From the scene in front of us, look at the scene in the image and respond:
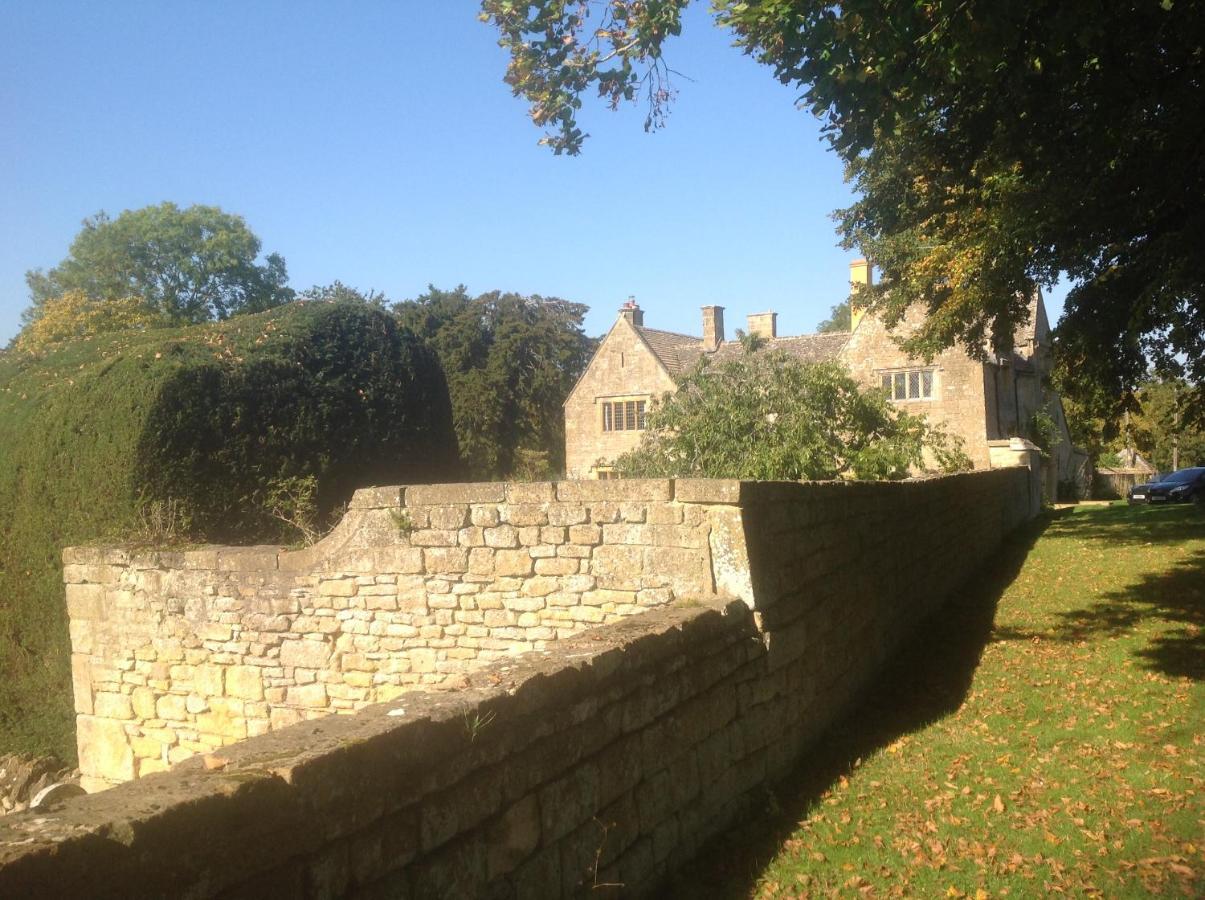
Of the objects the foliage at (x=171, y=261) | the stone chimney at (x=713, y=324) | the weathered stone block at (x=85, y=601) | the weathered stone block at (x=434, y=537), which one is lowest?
the weathered stone block at (x=85, y=601)

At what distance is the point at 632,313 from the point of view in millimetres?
41719

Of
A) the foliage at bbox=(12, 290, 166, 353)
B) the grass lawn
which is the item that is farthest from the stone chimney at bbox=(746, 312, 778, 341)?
the grass lawn

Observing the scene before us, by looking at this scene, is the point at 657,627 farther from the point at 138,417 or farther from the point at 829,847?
the point at 138,417

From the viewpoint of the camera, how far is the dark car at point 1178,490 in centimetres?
3744

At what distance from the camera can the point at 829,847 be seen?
5.18 m

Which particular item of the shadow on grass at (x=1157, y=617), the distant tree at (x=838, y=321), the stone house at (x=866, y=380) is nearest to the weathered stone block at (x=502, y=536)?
the shadow on grass at (x=1157, y=617)

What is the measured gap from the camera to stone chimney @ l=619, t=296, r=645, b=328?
41.2m

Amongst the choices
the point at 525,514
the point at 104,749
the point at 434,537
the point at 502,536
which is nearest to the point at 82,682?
the point at 104,749

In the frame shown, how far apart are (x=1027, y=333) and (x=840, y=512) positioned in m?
35.8

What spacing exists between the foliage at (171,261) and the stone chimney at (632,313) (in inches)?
798

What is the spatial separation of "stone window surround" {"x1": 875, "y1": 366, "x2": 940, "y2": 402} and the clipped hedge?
1011 inches

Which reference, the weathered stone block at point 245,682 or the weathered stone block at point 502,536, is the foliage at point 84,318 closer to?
the weathered stone block at point 245,682

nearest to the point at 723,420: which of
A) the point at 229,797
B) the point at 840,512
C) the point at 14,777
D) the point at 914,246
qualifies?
the point at 914,246

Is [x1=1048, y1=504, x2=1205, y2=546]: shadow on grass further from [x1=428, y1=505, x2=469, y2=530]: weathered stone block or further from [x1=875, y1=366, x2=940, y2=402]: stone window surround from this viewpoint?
[x1=428, y1=505, x2=469, y2=530]: weathered stone block
